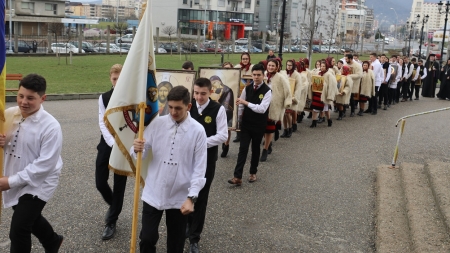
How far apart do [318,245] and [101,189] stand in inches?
106

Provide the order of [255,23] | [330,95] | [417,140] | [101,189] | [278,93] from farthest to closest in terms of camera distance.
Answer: [255,23] → [330,95] → [417,140] → [278,93] → [101,189]

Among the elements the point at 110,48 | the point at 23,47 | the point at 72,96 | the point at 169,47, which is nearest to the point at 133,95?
the point at 72,96

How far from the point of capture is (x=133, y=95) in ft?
15.9

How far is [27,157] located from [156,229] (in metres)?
1.28

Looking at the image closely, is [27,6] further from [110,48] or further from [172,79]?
[172,79]

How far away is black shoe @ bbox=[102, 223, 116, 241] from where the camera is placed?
5.88 m

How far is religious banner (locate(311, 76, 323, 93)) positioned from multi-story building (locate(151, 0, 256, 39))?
7246 cm

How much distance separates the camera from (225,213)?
7102mm

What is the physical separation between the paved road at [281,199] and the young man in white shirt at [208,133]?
1.02 feet

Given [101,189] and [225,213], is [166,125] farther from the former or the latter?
[225,213]

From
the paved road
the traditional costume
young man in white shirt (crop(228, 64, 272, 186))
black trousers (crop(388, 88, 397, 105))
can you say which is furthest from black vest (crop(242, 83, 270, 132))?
the traditional costume

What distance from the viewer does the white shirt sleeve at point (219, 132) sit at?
5.98m

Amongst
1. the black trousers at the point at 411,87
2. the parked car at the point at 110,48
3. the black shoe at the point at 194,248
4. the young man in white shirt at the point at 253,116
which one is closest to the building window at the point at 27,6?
the parked car at the point at 110,48

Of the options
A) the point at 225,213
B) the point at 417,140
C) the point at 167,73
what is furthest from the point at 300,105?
the point at 225,213
